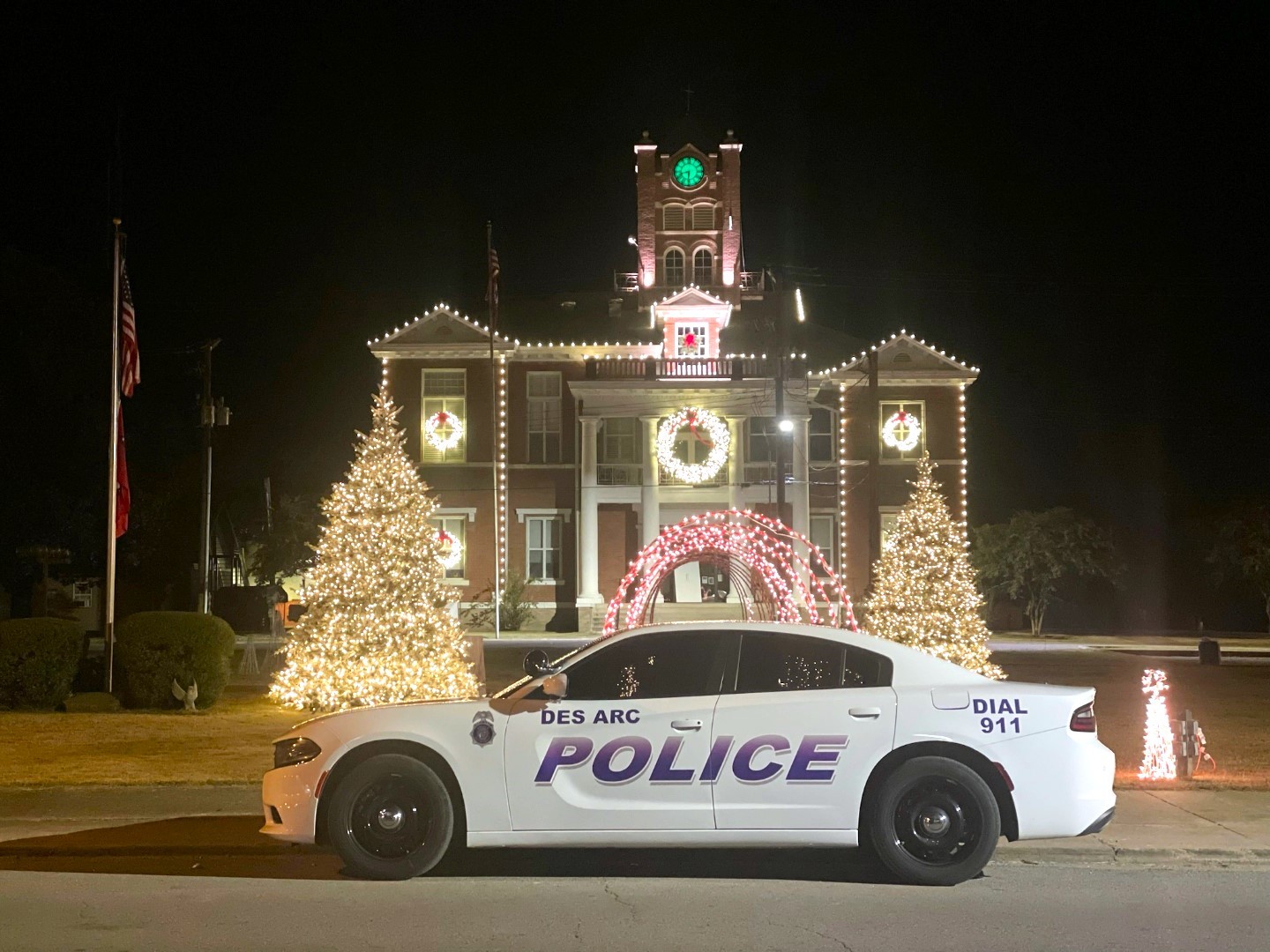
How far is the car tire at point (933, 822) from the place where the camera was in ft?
25.2

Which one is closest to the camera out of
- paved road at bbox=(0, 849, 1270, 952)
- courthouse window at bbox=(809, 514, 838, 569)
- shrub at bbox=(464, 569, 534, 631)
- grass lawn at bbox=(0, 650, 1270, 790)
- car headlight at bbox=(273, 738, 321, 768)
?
paved road at bbox=(0, 849, 1270, 952)

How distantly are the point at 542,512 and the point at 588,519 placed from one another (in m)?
1.98

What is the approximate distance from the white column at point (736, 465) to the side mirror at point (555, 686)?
31.2 meters

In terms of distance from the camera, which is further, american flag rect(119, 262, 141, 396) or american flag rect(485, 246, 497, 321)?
american flag rect(485, 246, 497, 321)

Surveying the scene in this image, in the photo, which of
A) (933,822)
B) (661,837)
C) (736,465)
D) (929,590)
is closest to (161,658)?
(661,837)

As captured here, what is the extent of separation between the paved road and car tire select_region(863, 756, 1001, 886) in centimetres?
17

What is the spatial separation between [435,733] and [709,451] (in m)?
31.0

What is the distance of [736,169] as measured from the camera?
43.5m

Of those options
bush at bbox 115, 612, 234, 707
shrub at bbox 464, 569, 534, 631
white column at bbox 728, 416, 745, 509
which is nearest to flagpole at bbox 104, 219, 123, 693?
bush at bbox 115, 612, 234, 707

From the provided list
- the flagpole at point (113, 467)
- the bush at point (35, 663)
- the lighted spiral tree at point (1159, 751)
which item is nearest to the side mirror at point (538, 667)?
the lighted spiral tree at point (1159, 751)

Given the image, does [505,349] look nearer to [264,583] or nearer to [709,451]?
[709,451]

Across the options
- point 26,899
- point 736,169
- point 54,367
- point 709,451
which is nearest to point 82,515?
point 54,367

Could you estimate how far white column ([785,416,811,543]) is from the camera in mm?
38594

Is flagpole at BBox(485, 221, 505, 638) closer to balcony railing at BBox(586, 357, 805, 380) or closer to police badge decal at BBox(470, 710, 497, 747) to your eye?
balcony railing at BBox(586, 357, 805, 380)
